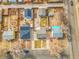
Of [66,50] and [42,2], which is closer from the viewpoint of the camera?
[66,50]

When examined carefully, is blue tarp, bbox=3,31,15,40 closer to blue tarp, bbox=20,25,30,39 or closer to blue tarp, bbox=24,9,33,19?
blue tarp, bbox=20,25,30,39

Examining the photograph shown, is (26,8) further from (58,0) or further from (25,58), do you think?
(25,58)

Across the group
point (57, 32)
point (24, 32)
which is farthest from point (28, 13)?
point (57, 32)

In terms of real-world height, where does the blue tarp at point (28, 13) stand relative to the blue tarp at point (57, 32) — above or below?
above

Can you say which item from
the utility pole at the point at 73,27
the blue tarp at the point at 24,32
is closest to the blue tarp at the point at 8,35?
the blue tarp at the point at 24,32

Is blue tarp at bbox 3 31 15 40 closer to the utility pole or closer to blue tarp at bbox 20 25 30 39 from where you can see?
blue tarp at bbox 20 25 30 39

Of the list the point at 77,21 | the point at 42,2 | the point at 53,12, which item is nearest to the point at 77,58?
the point at 77,21

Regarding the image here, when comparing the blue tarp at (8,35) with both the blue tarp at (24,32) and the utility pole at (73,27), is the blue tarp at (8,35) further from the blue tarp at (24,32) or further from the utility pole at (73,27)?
the utility pole at (73,27)

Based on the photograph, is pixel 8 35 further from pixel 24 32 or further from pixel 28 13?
pixel 28 13

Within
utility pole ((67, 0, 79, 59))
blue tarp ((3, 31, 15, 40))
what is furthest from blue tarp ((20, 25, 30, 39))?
utility pole ((67, 0, 79, 59))

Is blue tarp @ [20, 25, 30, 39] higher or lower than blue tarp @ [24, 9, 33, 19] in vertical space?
lower

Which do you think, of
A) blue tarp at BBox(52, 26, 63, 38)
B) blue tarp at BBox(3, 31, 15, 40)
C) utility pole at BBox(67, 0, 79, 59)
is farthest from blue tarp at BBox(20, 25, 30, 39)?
utility pole at BBox(67, 0, 79, 59)
